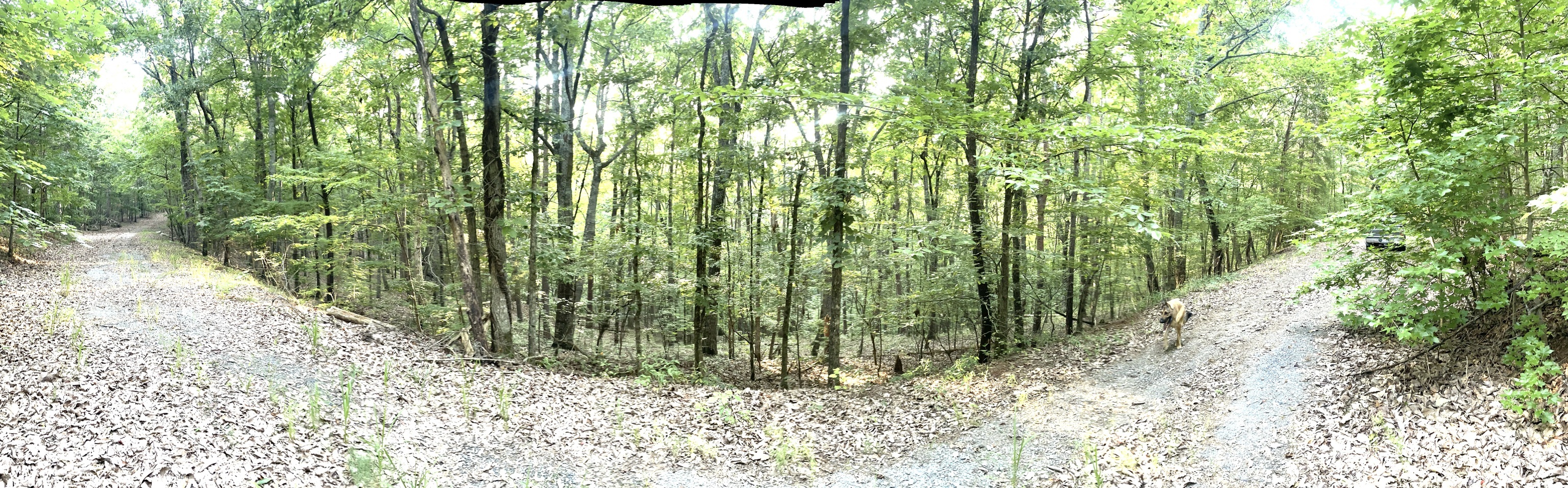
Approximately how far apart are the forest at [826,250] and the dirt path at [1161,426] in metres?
0.07

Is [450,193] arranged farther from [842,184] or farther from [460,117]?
[842,184]

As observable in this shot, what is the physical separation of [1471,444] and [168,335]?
14.5m

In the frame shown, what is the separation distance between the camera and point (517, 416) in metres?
8.81

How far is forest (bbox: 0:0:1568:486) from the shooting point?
6.89m

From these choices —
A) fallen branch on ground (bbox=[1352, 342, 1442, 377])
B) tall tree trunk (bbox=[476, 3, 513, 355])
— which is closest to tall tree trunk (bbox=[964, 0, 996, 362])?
fallen branch on ground (bbox=[1352, 342, 1442, 377])

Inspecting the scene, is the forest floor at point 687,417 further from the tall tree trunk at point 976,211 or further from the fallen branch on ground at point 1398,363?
the tall tree trunk at point 976,211

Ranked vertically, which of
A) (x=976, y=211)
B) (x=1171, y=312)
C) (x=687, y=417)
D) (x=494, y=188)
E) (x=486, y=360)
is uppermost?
(x=494, y=188)

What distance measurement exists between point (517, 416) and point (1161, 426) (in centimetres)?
784

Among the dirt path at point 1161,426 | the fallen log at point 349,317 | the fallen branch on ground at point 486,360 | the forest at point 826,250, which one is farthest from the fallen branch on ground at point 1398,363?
the fallen log at point 349,317

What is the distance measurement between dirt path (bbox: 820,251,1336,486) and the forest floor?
4cm

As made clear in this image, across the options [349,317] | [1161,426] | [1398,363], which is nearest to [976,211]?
[1161,426]

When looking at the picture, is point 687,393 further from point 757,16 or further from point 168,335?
point 757,16

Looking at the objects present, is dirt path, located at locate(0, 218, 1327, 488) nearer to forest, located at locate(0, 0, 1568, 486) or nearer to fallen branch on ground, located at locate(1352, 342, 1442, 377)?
forest, located at locate(0, 0, 1568, 486)

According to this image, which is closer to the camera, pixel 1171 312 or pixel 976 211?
pixel 1171 312
